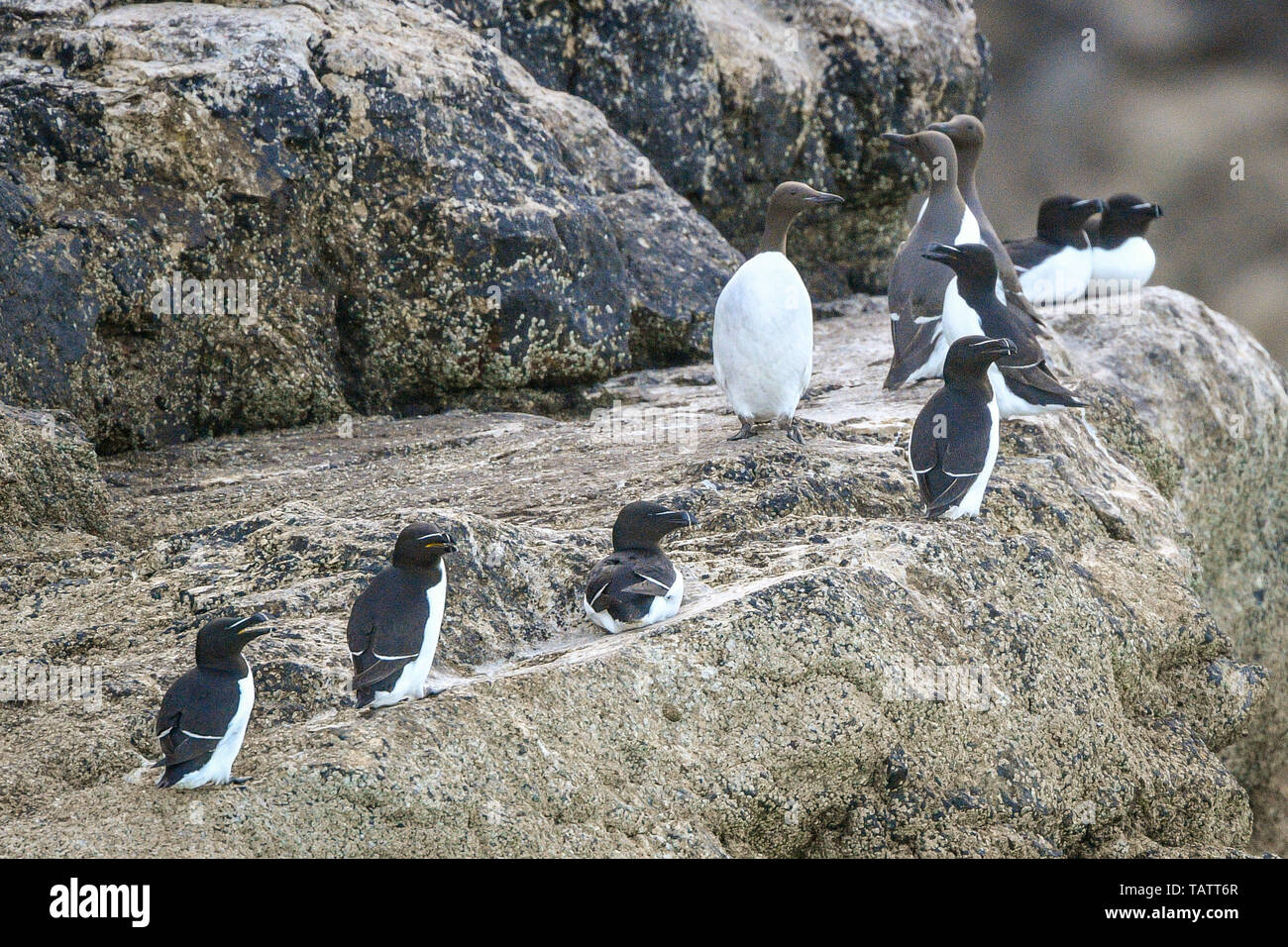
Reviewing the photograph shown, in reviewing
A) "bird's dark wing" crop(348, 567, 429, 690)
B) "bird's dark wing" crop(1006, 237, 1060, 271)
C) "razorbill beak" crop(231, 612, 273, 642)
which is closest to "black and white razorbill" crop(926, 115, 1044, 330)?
"bird's dark wing" crop(1006, 237, 1060, 271)

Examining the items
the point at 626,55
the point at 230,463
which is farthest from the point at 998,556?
the point at 626,55

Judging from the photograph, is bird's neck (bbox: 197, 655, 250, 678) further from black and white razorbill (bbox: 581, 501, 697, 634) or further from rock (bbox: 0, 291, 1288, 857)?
black and white razorbill (bbox: 581, 501, 697, 634)

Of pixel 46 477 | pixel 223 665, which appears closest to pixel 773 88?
pixel 46 477

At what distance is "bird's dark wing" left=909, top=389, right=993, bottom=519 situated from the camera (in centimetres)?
584

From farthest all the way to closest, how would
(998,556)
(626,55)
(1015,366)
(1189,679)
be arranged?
(626,55) → (1015,366) → (1189,679) → (998,556)

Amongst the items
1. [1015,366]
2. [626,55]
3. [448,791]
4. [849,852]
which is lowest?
[849,852]

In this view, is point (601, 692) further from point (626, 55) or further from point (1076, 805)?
point (626, 55)

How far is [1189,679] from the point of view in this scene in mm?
6184

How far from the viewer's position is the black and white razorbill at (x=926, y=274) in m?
8.19

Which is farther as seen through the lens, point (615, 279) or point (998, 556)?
point (615, 279)

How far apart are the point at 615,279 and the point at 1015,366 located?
117 inches

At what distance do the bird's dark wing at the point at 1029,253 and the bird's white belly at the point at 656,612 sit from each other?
20.7 feet

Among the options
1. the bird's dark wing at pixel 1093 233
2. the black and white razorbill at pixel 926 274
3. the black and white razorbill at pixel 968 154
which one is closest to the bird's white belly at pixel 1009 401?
the black and white razorbill at pixel 926 274

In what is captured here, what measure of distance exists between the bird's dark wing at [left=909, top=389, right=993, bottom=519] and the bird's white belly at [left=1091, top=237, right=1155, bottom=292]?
5.87 m
